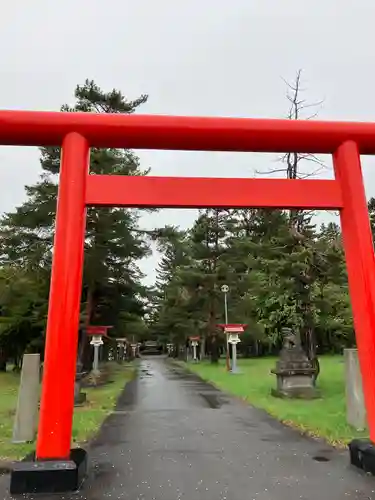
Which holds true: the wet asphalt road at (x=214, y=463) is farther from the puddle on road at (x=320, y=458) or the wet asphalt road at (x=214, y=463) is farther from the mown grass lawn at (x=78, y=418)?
the mown grass lawn at (x=78, y=418)

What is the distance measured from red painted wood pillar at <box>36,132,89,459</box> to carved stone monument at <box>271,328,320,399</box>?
861 centimetres

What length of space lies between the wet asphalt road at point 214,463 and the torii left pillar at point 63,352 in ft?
0.96

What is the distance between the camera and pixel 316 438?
707 cm

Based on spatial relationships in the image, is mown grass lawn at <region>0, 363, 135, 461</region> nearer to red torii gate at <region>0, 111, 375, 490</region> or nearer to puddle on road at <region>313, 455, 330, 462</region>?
red torii gate at <region>0, 111, 375, 490</region>

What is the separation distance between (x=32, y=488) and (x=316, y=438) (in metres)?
4.53

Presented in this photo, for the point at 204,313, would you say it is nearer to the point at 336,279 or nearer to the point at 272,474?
the point at 336,279

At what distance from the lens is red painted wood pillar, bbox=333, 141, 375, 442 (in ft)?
17.2

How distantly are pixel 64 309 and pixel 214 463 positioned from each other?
275 cm

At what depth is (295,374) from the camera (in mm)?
12312

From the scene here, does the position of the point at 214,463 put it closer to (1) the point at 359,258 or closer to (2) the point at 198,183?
(1) the point at 359,258

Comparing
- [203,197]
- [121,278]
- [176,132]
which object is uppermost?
[121,278]

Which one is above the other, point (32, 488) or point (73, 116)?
point (73, 116)

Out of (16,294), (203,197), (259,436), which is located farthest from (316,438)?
(16,294)

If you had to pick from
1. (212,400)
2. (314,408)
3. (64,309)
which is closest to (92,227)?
(212,400)
